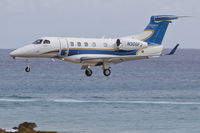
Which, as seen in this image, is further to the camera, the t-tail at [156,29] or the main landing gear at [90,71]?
the t-tail at [156,29]

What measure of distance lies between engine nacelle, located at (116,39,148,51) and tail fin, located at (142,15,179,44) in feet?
6.62

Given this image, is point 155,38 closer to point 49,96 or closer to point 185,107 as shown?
Result: point 185,107

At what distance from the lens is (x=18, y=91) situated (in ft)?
484

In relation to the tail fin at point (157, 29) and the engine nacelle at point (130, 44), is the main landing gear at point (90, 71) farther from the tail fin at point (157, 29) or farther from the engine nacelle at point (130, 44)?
the tail fin at point (157, 29)

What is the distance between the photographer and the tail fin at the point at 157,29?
62.2 m

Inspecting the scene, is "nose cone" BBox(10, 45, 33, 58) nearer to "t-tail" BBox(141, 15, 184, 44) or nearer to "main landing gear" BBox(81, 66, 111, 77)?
"main landing gear" BBox(81, 66, 111, 77)

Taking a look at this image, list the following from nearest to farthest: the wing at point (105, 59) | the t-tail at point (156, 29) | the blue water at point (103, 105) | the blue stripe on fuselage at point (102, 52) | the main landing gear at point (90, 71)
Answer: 1. the blue stripe on fuselage at point (102, 52)
2. the wing at point (105, 59)
3. the main landing gear at point (90, 71)
4. the t-tail at point (156, 29)
5. the blue water at point (103, 105)

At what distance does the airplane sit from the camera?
5409cm

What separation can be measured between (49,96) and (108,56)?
3244 inches

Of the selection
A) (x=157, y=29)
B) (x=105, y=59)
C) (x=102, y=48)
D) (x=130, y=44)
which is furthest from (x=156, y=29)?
(x=105, y=59)

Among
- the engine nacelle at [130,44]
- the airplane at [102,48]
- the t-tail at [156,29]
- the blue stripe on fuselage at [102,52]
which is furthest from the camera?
the t-tail at [156,29]

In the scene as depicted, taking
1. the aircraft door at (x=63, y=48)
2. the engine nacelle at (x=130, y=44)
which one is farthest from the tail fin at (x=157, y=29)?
the aircraft door at (x=63, y=48)

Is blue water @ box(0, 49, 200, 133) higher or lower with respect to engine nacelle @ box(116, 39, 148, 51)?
lower

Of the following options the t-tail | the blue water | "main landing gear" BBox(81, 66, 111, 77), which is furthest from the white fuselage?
the blue water
